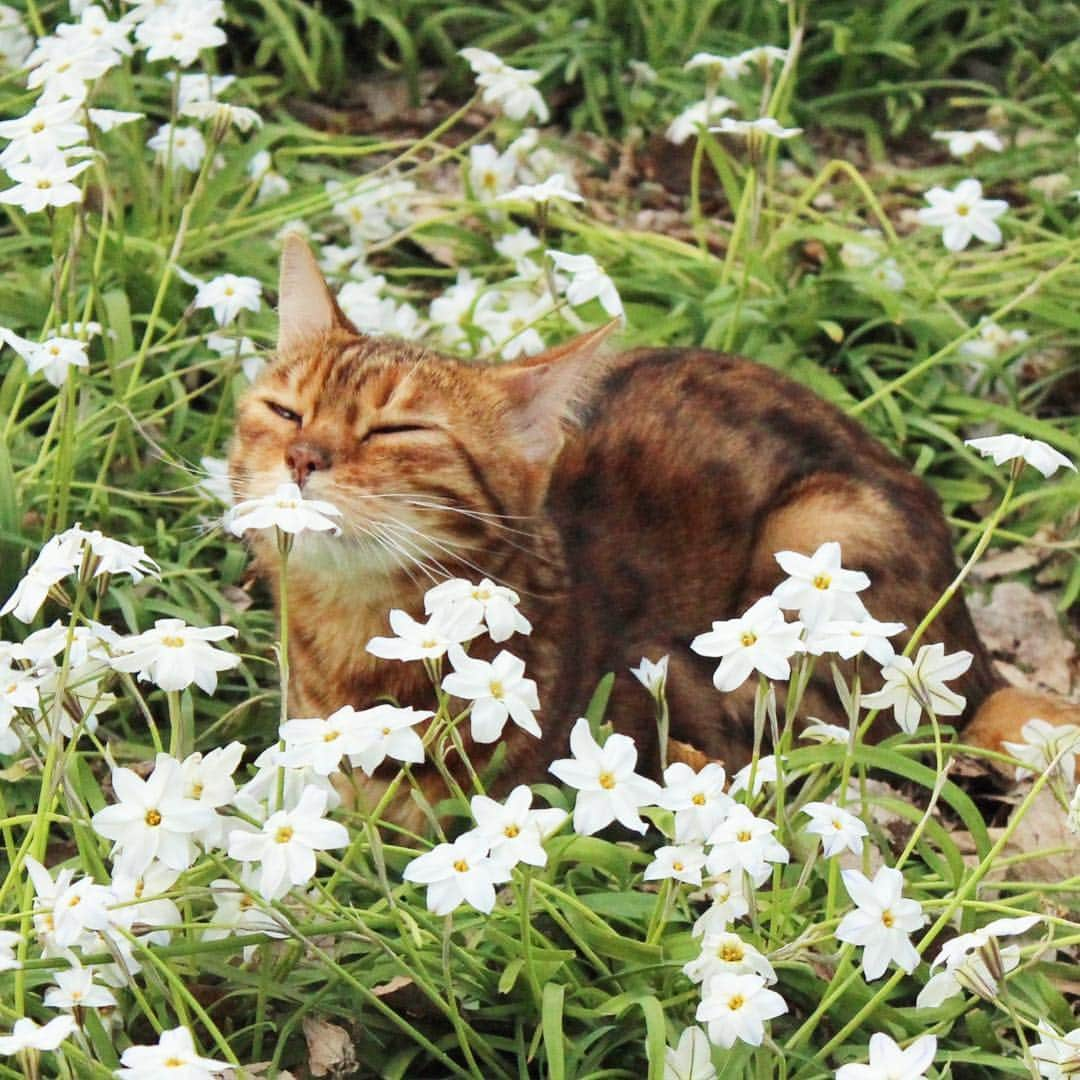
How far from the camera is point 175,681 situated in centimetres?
263

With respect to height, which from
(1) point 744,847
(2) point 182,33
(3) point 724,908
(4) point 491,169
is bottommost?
(4) point 491,169

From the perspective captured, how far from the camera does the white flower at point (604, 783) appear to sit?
2684 millimetres

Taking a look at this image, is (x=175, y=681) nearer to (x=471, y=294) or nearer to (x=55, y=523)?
(x=55, y=523)

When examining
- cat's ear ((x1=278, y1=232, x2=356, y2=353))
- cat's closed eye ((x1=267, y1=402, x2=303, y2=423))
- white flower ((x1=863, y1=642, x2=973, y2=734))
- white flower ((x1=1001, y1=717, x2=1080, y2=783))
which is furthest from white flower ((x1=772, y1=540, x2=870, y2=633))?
cat's ear ((x1=278, y1=232, x2=356, y2=353))

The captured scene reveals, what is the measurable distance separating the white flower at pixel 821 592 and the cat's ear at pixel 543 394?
1.10 meters

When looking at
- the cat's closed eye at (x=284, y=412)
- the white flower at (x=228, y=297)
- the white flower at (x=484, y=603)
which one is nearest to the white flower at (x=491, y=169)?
the white flower at (x=228, y=297)

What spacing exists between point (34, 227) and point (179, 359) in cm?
70

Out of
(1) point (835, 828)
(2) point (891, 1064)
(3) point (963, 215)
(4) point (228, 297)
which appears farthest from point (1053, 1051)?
(3) point (963, 215)

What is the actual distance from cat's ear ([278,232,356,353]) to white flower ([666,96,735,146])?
170 cm

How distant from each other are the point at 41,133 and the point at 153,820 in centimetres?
160

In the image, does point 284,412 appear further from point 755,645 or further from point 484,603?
point 755,645

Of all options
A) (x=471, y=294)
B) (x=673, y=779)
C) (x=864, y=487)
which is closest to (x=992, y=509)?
(x=864, y=487)

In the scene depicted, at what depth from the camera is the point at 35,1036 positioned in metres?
2.36

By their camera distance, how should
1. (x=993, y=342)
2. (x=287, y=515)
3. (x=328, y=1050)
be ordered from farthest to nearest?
(x=993, y=342) < (x=328, y=1050) < (x=287, y=515)
